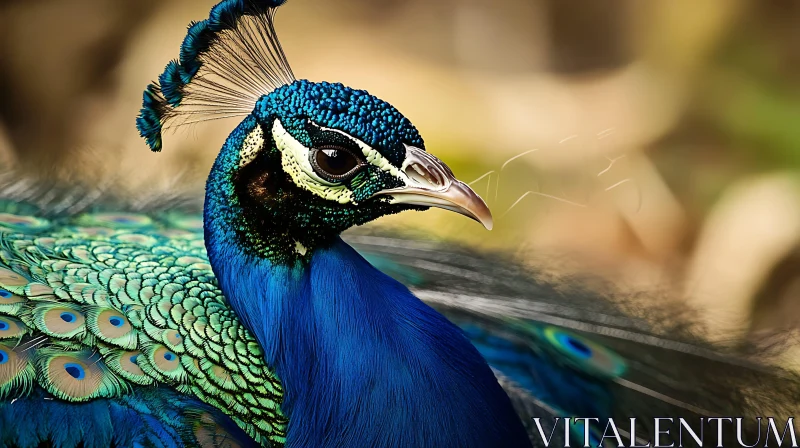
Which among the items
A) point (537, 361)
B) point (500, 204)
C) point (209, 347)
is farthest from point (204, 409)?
point (500, 204)

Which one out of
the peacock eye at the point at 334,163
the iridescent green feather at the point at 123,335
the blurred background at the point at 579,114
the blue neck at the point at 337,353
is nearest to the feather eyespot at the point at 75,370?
the iridescent green feather at the point at 123,335

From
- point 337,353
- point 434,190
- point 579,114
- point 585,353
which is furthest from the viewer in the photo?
point 579,114

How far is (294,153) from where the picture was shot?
1.27 meters

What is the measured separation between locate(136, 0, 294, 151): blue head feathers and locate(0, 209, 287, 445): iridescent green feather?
266 millimetres

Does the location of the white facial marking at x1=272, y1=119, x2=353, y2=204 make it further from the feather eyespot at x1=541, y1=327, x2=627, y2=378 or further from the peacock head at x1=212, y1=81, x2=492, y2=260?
the feather eyespot at x1=541, y1=327, x2=627, y2=378

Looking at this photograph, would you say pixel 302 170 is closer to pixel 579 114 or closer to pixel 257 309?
pixel 257 309

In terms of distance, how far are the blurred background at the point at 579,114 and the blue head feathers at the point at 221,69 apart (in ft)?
2.31

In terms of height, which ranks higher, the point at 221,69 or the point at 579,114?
the point at 579,114

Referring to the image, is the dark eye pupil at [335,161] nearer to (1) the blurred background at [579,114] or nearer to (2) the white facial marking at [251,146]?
(2) the white facial marking at [251,146]

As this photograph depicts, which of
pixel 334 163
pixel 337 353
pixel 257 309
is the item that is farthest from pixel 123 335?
pixel 334 163

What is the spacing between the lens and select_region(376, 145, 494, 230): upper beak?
124 cm

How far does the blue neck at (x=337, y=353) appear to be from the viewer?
1338 millimetres

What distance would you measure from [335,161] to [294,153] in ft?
0.22

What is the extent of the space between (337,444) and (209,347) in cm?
27
